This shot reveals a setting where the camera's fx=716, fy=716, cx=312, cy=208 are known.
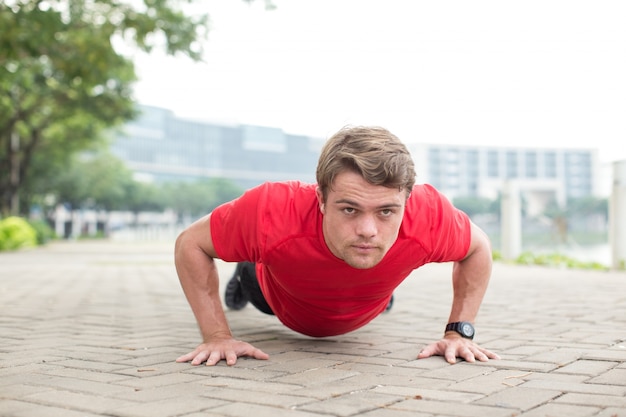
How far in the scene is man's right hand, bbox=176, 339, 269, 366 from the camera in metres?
3.50

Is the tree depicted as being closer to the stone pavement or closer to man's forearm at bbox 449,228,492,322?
the stone pavement

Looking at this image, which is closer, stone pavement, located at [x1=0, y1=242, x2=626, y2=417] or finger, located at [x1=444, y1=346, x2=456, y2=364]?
stone pavement, located at [x1=0, y1=242, x2=626, y2=417]

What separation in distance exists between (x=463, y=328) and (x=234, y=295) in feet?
7.79

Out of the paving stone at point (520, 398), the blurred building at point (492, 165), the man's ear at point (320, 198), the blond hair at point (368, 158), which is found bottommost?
the paving stone at point (520, 398)

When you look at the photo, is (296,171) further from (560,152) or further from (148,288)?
(148,288)

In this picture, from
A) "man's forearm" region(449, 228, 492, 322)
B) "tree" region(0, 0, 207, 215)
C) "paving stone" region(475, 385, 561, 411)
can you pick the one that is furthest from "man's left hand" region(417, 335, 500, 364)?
"tree" region(0, 0, 207, 215)

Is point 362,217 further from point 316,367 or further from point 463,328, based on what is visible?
point 463,328

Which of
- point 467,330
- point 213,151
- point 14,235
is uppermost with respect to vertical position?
point 213,151

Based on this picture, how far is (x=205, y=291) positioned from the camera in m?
3.74

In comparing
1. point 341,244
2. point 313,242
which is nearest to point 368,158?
point 341,244

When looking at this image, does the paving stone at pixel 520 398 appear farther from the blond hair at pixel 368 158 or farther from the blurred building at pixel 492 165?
the blurred building at pixel 492 165

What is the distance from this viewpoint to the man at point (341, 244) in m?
3.08

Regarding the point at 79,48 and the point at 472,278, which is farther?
the point at 79,48

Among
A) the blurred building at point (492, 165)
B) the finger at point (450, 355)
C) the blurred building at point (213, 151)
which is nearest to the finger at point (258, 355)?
the finger at point (450, 355)
